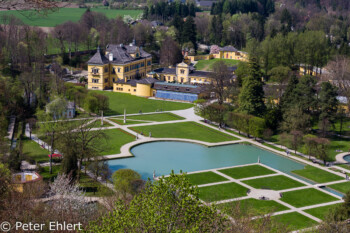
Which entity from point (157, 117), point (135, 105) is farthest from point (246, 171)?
point (135, 105)

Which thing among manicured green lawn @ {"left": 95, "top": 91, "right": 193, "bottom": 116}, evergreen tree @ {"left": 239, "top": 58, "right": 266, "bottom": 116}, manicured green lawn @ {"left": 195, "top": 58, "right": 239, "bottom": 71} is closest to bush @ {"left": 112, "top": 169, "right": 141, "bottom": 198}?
evergreen tree @ {"left": 239, "top": 58, "right": 266, "bottom": 116}

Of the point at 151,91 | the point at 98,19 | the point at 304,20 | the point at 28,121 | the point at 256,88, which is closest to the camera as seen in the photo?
the point at 28,121

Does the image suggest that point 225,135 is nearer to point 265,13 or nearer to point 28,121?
point 28,121

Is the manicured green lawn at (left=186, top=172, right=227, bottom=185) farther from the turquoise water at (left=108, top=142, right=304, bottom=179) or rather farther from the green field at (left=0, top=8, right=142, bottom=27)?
the green field at (left=0, top=8, right=142, bottom=27)

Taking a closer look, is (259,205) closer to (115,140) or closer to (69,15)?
(115,140)

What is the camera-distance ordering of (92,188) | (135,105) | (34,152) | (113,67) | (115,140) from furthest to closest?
(113,67) < (135,105) < (115,140) < (34,152) < (92,188)

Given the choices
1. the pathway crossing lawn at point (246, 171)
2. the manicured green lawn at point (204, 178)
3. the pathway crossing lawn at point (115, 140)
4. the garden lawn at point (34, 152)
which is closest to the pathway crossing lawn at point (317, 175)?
the pathway crossing lawn at point (246, 171)

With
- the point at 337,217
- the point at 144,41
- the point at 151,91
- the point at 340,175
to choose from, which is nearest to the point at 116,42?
the point at 144,41
